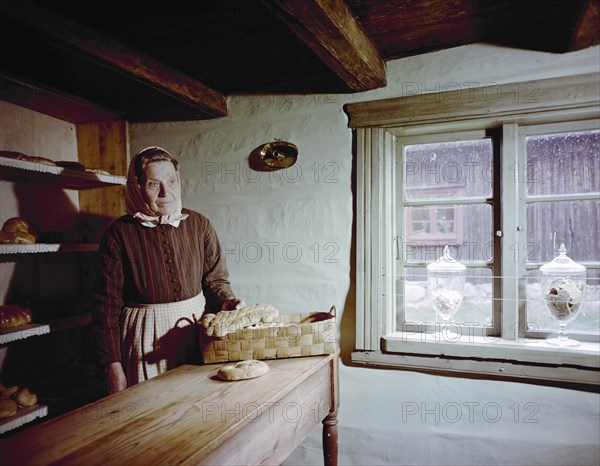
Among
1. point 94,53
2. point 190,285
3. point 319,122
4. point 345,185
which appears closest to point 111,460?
point 190,285

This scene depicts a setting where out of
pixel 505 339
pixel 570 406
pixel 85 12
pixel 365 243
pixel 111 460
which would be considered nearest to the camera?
pixel 111 460

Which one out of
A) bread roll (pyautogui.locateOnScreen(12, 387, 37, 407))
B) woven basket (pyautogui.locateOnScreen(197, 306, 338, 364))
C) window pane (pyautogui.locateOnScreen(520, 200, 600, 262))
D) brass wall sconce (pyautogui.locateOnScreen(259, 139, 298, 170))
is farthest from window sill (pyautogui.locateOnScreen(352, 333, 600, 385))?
bread roll (pyautogui.locateOnScreen(12, 387, 37, 407))

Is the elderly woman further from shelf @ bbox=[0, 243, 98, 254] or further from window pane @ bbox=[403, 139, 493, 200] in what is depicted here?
window pane @ bbox=[403, 139, 493, 200]

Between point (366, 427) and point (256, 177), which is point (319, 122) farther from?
point (366, 427)

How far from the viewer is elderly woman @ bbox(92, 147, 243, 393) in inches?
82.6

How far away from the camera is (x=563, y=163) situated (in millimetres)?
2295

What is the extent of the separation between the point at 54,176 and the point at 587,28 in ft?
9.84

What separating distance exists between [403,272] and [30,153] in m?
2.60

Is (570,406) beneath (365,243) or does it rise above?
beneath

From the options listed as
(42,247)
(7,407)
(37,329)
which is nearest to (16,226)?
(42,247)

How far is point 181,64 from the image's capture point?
2.41 meters

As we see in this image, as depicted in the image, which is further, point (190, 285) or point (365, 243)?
point (365, 243)

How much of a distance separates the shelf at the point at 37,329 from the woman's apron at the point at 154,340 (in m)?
0.57

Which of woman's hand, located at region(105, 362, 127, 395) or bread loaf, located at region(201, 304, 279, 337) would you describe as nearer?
bread loaf, located at region(201, 304, 279, 337)
